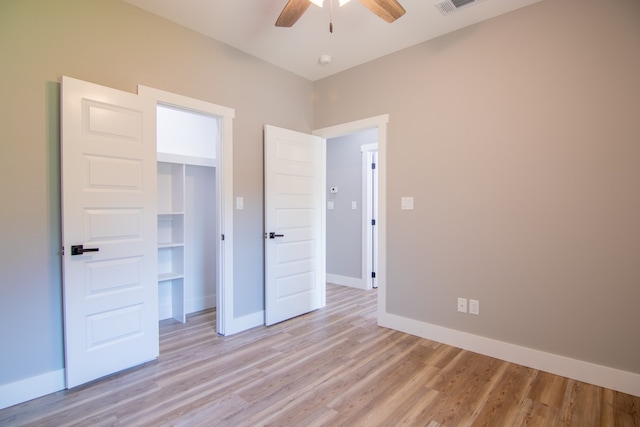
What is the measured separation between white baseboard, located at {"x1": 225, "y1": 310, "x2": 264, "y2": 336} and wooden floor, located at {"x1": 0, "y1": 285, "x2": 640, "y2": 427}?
17 cm

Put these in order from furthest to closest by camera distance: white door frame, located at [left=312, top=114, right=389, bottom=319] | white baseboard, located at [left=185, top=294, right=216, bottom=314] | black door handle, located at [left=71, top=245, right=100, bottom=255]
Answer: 1. white baseboard, located at [left=185, top=294, right=216, bottom=314]
2. white door frame, located at [left=312, top=114, right=389, bottom=319]
3. black door handle, located at [left=71, top=245, right=100, bottom=255]

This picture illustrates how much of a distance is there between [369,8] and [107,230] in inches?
95.1

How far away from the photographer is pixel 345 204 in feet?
16.8

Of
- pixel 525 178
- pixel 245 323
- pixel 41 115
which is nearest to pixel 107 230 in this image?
pixel 41 115

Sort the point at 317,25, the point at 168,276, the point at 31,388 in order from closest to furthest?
the point at 31,388 → the point at 317,25 → the point at 168,276

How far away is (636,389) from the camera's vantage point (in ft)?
6.94

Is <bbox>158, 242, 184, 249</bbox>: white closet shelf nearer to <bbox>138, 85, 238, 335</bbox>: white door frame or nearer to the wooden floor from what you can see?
<bbox>138, 85, 238, 335</bbox>: white door frame

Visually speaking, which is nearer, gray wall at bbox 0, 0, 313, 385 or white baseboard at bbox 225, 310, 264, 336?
gray wall at bbox 0, 0, 313, 385

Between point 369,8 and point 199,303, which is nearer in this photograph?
point 369,8

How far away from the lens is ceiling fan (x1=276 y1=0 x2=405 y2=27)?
6.72 ft

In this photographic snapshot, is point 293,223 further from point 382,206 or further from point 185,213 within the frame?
point 185,213

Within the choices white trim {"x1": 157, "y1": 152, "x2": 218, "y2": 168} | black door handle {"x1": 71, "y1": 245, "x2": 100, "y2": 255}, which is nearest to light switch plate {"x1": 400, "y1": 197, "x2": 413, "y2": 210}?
white trim {"x1": 157, "y1": 152, "x2": 218, "y2": 168}

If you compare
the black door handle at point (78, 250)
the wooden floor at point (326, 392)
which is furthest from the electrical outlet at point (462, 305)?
the black door handle at point (78, 250)

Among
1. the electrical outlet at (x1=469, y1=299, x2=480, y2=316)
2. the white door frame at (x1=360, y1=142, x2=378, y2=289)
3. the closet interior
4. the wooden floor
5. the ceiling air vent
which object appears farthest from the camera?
the white door frame at (x1=360, y1=142, x2=378, y2=289)
